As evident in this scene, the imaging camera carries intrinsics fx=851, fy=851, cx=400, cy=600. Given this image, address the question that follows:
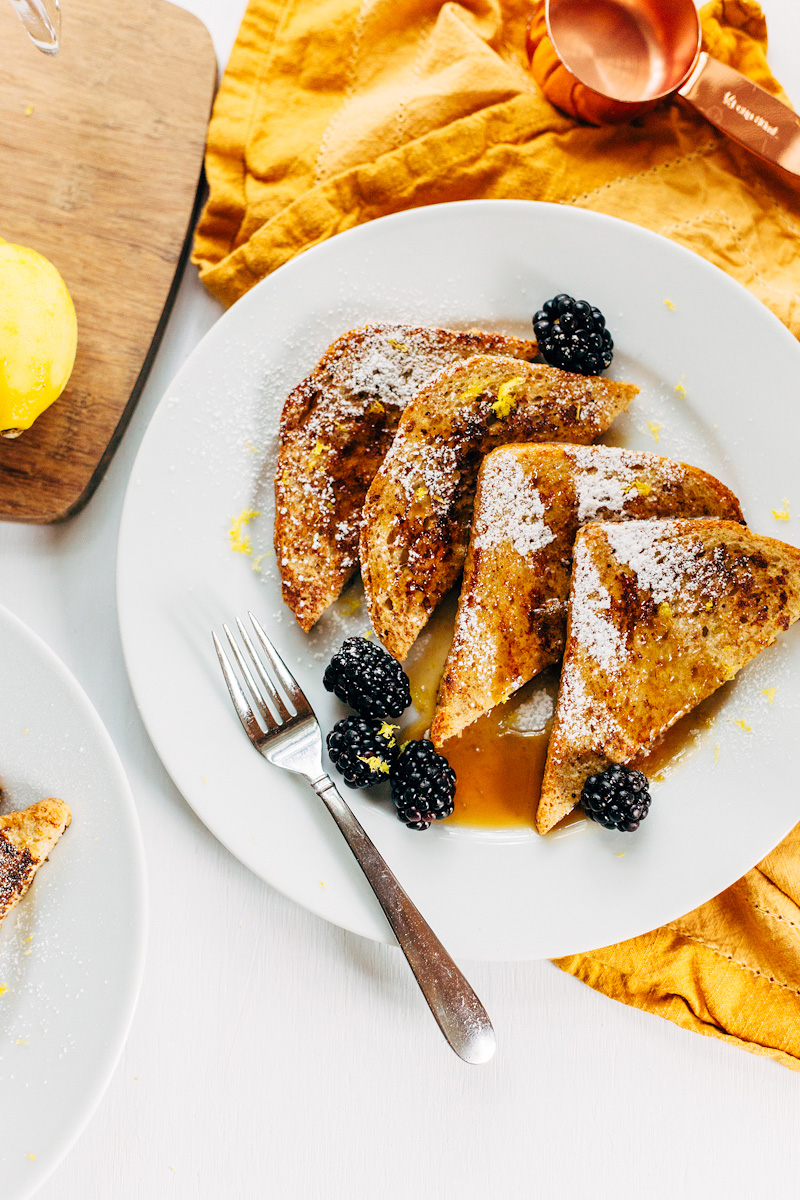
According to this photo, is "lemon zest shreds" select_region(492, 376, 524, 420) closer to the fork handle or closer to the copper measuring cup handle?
the copper measuring cup handle

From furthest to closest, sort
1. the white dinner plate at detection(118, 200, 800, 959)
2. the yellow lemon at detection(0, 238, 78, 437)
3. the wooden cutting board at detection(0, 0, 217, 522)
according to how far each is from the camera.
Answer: the wooden cutting board at detection(0, 0, 217, 522)
the white dinner plate at detection(118, 200, 800, 959)
the yellow lemon at detection(0, 238, 78, 437)

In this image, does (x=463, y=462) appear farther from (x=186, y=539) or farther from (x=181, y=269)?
(x=181, y=269)

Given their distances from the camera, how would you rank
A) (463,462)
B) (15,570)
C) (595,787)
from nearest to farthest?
(595,787) < (463,462) < (15,570)

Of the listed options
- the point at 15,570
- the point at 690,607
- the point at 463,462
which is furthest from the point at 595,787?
the point at 15,570

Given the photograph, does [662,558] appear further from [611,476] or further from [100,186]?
[100,186]

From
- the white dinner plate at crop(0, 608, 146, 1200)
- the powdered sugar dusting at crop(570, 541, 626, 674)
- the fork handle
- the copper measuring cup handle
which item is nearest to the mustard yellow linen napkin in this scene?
the copper measuring cup handle

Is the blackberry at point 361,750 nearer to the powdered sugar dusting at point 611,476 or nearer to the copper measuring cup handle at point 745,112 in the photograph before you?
the powdered sugar dusting at point 611,476
